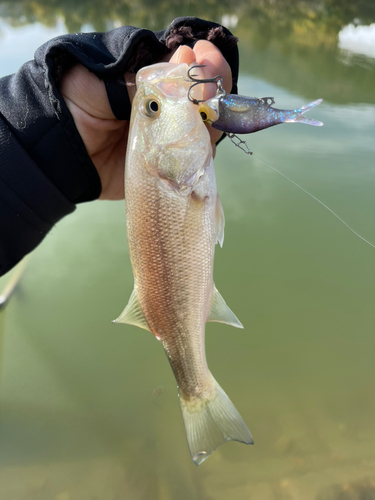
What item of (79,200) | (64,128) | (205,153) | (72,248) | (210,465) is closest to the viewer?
(205,153)

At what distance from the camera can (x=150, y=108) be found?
3.14 ft

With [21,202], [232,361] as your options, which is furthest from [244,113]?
[232,361]

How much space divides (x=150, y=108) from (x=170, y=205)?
30cm

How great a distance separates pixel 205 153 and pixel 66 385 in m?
1.73

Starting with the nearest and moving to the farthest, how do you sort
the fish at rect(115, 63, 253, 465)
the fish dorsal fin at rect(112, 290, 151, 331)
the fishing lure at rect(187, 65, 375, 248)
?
the fishing lure at rect(187, 65, 375, 248), the fish at rect(115, 63, 253, 465), the fish dorsal fin at rect(112, 290, 151, 331)

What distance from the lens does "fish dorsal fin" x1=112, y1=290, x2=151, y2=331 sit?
1073 mm

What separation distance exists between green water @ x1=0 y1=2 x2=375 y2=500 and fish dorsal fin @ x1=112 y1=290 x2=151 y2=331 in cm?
105

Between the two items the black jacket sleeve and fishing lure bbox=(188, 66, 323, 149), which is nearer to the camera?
fishing lure bbox=(188, 66, 323, 149)

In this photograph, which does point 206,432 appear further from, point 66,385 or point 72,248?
point 72,248

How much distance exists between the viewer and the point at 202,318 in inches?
42.4

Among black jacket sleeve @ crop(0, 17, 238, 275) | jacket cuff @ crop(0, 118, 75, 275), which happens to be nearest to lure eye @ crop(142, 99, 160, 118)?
black jacket sleeve @ crop(0, 17, 238, 275)

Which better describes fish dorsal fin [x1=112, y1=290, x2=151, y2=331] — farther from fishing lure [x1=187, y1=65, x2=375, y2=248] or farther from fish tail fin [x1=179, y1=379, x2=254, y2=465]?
fishing lure [x1=187, y1=65, x2=375, y2=248]

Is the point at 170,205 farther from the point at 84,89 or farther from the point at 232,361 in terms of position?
the point at 232,361

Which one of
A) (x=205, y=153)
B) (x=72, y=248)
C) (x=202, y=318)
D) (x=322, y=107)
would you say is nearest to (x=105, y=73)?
(x=205, y=153)
